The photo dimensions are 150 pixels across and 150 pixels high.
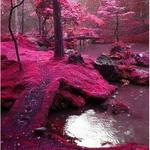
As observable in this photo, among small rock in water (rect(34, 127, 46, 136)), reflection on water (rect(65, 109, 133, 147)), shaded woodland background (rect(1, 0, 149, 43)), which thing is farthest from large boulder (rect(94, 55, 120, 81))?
shaded woodland background (rect(1, 0, 149, 43))

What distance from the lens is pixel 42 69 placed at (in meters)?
16.3

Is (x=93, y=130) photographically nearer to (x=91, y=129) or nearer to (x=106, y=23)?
(x=91, y=129)

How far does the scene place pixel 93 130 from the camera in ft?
37.4

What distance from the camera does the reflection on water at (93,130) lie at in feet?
Result: 34.4

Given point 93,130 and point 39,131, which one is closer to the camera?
point 39,131

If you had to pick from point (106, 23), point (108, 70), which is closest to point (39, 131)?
point (108, 70)

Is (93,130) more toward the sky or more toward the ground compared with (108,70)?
more toward the ground

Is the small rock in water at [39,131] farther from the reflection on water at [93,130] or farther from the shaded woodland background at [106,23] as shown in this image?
the shaded woodland background at [106,23]

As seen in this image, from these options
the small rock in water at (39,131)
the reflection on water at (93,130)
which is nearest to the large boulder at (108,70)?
the reflection on water at (93,130)

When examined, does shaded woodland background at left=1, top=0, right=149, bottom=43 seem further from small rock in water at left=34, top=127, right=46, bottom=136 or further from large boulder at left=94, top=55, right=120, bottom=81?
small rock in water at left=34, top=127, right=46, bottom=136

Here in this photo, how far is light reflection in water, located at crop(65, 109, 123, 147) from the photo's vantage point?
10492mm

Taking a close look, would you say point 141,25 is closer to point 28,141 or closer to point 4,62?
point 4,62

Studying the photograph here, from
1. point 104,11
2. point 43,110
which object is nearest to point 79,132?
point 43,110

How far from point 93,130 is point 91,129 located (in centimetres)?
12
